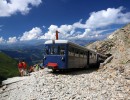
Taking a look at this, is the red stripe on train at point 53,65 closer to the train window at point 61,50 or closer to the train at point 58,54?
the train at point 58,54


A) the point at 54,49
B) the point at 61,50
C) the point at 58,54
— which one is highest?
the point at 54,49

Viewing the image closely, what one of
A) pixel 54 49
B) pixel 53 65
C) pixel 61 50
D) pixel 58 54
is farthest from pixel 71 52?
pixel 53 65

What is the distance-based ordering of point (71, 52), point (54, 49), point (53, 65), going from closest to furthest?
1. point (53, 65)
2. point (54, 49)
3. point (71, 52)

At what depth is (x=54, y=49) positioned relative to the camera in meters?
28.1

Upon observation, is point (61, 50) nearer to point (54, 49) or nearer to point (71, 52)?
point (54, 49)

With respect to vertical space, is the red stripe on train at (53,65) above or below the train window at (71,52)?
below

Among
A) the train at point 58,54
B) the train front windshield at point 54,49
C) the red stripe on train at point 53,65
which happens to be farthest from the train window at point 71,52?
the red stripe on train at point 53,65

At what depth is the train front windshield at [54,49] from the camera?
2769 cm

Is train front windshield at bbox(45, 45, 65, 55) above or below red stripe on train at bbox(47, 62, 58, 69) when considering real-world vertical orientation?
above

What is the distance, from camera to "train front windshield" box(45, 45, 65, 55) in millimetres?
27688

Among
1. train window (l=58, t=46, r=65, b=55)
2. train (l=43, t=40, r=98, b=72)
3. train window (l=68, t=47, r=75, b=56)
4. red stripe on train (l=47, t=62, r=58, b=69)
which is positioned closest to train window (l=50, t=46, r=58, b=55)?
train (l=43, t=40, r=98, b=72)

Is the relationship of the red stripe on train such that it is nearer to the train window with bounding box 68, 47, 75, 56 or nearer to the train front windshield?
the train front windshield

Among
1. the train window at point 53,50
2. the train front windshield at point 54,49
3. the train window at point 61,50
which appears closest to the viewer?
the train window at point 61,50

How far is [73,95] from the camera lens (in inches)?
660
